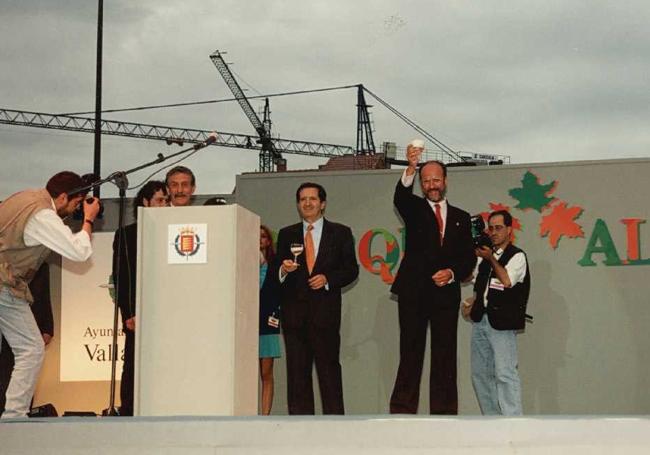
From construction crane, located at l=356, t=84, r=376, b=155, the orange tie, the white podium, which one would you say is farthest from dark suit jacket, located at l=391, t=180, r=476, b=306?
construction crane, located at l=356, t=84, r=376, b=155

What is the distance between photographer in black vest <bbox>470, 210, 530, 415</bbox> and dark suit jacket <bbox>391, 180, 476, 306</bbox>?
214mm

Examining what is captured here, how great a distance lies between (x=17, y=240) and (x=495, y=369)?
297 centimetres

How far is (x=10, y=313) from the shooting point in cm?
518

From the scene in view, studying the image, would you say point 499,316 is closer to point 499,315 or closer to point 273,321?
point 499,315

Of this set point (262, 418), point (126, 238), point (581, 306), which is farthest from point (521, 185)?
point (262, 418)

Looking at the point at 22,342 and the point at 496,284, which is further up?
the point at 496,284

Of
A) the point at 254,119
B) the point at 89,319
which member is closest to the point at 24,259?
the point at 89,319

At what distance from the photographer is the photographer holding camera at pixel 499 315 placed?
241 inches

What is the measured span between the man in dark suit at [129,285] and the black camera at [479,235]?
195 cm

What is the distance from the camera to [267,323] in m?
6.81

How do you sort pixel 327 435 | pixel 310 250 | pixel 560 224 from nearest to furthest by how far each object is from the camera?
pixel 327 435 < pixel 310 250 < pixel 560 224

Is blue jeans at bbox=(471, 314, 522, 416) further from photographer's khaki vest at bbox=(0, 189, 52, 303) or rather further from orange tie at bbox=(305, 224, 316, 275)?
photographer's khaki vest at bbox=(0, 189, 52, 303)

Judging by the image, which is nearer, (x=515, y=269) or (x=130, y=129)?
(x=515, y=269)

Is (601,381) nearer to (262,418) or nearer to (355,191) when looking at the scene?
(355,191)
